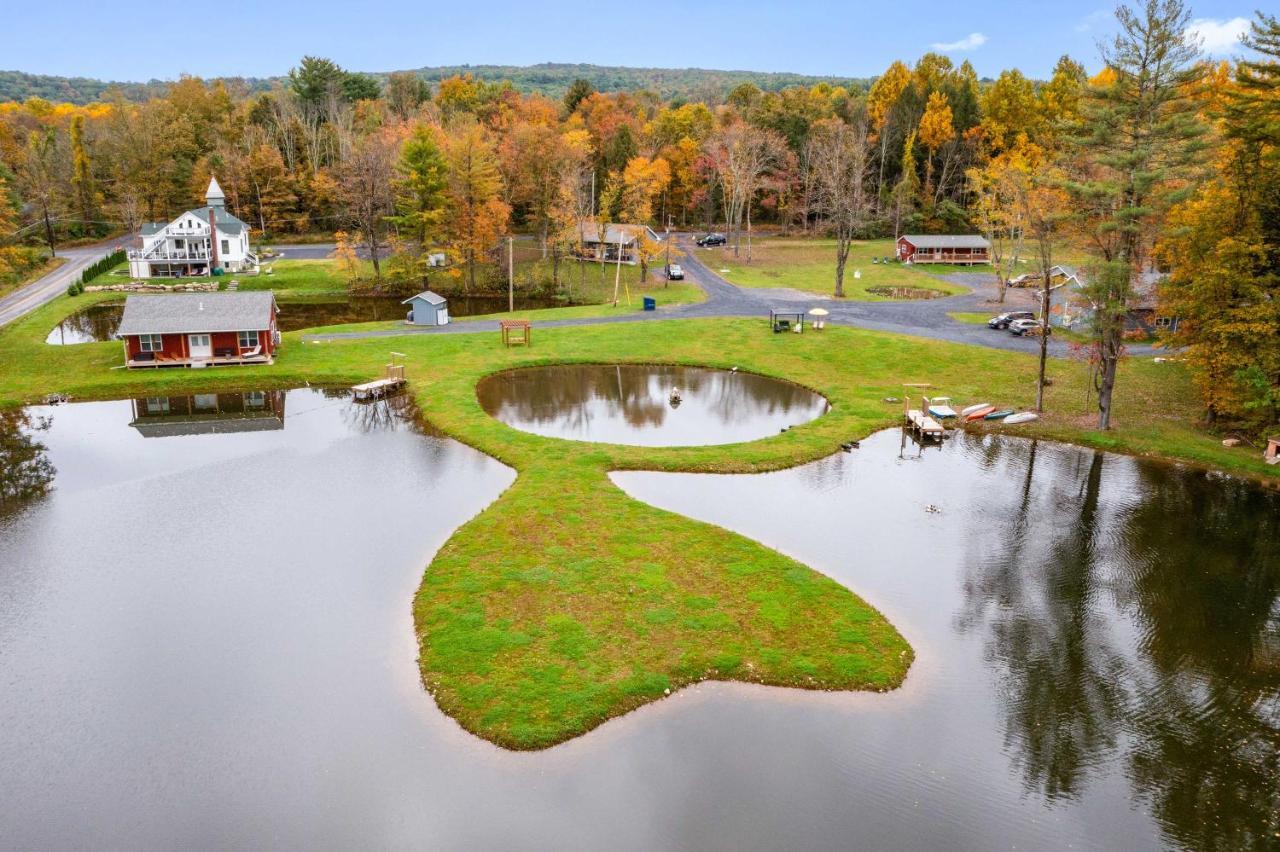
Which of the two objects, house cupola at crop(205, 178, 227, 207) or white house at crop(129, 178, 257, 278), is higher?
house cupola at crop(205, 178, 227, 207)

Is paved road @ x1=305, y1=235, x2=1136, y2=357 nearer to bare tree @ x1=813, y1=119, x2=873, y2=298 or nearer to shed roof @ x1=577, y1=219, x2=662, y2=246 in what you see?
bare tree @ x1=813, y1=119, x2=873, y2=298

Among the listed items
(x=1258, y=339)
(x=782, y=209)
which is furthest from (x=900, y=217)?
(x=1258, y=339)

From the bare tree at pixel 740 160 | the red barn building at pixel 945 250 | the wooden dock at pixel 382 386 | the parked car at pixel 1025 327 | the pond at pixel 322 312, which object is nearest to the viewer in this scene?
the wooden dock at pixel 382 386

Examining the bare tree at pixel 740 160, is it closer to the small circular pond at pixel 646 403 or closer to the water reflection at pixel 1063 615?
the small circular pond at pixel 646 403

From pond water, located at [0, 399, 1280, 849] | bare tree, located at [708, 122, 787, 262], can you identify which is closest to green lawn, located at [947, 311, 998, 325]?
pond water, located at [0, 399, 1280, 849]

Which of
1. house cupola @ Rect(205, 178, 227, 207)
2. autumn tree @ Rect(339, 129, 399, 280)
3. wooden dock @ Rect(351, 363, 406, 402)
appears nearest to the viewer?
wooden dock @ Rect(351, 363, 406, 402)

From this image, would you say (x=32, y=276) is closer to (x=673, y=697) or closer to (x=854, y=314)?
(x=854, y=314)

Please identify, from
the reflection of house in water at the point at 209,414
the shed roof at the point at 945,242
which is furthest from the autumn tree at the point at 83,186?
the shed roof at the point at 945,242
